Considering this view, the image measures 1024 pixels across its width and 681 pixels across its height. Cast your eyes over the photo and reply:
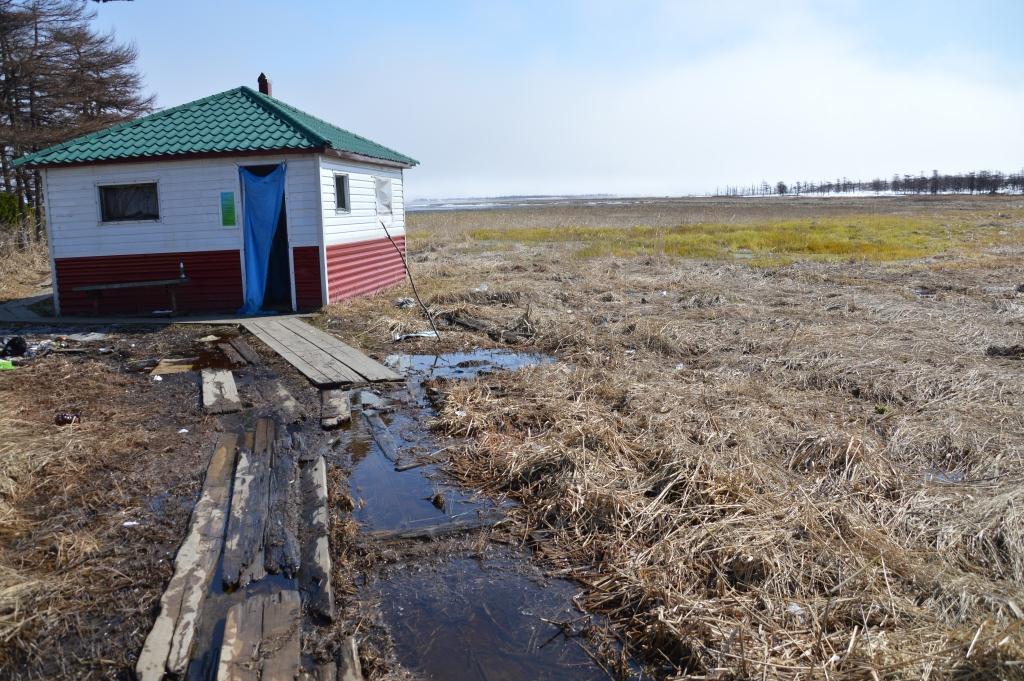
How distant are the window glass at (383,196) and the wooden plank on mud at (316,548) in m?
11.0

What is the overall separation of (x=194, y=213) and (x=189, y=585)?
10092mm

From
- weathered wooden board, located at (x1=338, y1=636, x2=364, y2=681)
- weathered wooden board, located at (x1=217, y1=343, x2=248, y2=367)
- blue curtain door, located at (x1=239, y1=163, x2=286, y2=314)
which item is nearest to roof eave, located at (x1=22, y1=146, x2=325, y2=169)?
blue curtain door, located at (x1=239, y1=163, x2=286, y2=314)

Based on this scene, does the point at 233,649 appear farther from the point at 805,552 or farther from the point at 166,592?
the point at 805,552

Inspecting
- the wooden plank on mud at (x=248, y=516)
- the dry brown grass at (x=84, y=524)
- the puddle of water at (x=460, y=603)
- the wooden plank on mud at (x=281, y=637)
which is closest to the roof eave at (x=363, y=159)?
the dry brown grass at (x=84, y=524)

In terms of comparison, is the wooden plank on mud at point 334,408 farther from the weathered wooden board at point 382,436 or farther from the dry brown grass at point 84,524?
the dry brown grass at point 84,524

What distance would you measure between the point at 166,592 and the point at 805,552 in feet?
11.9

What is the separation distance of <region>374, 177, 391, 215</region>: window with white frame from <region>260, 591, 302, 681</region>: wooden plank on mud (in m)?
12.7

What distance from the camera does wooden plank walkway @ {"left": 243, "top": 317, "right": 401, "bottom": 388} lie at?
28.6 feet

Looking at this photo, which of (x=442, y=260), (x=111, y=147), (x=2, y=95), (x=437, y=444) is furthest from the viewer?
(x=2, y=95)

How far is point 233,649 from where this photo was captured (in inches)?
138

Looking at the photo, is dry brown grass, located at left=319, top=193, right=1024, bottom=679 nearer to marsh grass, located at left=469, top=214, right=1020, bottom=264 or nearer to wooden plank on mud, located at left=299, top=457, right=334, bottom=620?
wooden plank on mud, located at left=299, top=457, right=334, bottom=620

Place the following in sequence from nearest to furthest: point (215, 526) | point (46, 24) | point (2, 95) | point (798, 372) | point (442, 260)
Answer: point (215, 526), point (798, 372), point (442, 260), point (2, 95), point (46, 24)

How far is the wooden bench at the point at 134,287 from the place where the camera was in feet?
41.4

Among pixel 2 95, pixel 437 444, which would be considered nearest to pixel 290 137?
pixel 437 444
